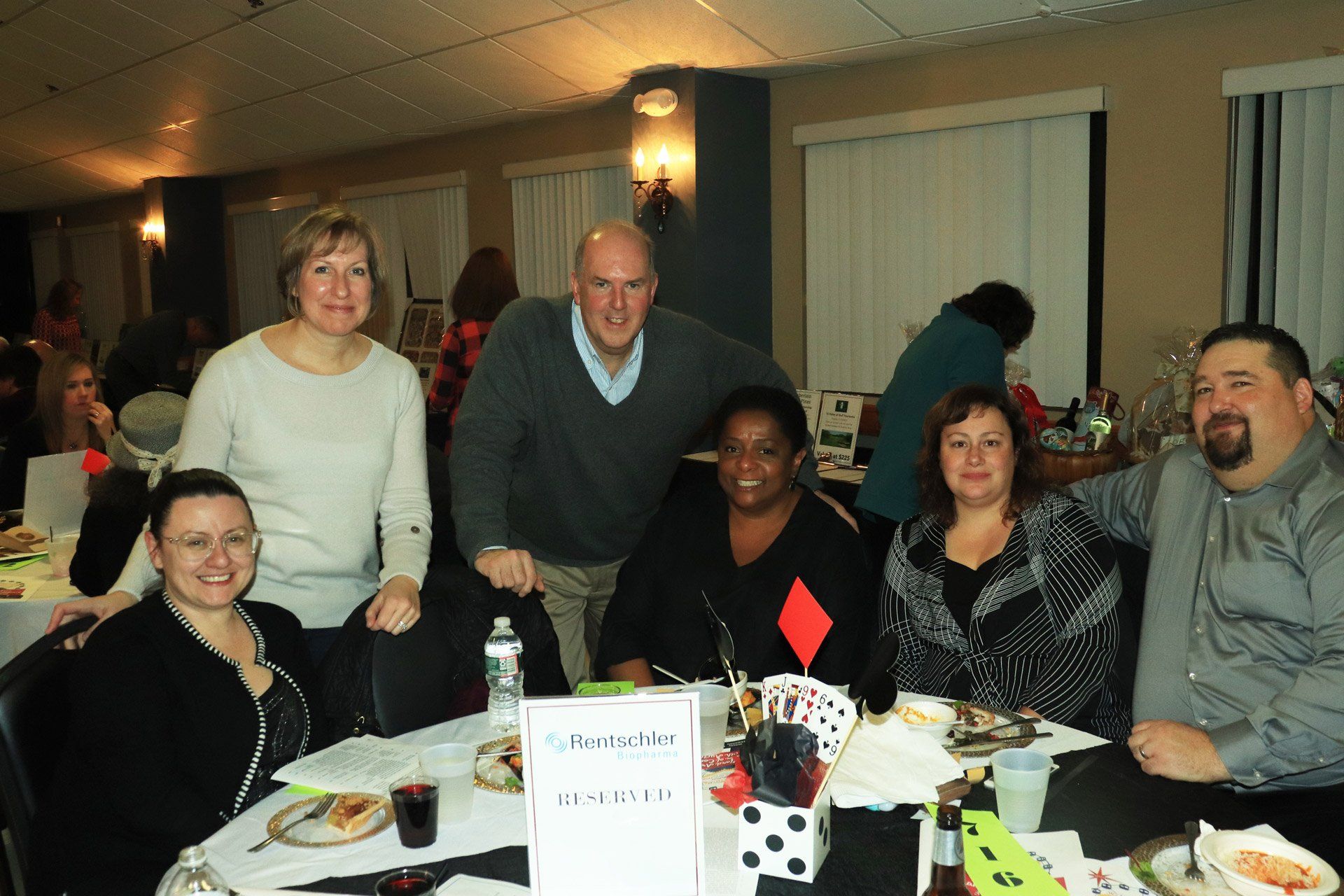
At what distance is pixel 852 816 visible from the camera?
1.56 m

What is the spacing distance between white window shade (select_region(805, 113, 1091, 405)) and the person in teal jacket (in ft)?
2.90

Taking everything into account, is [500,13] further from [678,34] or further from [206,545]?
[206,545]

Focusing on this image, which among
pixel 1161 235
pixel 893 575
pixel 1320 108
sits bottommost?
pixel 893 575

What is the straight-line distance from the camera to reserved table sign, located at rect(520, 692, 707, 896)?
1291 mm

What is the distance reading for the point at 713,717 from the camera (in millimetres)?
1761

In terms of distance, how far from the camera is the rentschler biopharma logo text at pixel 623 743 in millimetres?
1291

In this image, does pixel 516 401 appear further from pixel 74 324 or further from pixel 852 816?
pixel 74 324

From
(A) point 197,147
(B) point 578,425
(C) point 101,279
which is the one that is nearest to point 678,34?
(B) point 578,425

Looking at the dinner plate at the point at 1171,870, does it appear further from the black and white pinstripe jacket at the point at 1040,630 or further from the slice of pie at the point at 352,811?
the slice of pie at the point at 352,811

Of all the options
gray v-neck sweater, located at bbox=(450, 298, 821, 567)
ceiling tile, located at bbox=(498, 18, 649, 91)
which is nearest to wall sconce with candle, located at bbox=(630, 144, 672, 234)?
ceiling tile, located at bbox=(498, 18, 649, 91)

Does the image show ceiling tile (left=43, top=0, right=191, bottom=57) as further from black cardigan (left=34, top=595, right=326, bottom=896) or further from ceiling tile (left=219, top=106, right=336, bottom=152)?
black cardigan (left=34, top=595, right=326, bottom=896)

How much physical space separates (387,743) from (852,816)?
0.80 m

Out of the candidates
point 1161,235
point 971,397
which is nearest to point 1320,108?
point 1161,235

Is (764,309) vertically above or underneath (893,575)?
above
